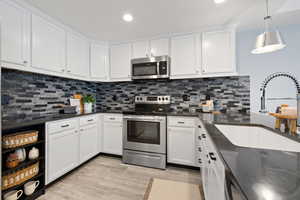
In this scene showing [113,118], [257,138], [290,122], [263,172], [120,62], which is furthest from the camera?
[120,62]

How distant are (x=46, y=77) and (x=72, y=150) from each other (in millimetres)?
1303

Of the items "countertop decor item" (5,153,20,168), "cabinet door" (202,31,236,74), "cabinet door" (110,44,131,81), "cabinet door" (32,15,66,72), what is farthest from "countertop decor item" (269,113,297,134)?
"cabinet door" (32,15,66,72)

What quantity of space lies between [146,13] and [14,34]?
1.66 meters

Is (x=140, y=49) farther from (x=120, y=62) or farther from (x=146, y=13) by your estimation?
(x=146, y=13)

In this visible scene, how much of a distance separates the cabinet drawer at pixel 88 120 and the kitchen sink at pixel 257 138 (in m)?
2.11

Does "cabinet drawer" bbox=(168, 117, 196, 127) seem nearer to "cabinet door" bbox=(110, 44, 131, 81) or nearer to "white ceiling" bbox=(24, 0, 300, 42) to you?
"cabinet door" bbox=(110, 44, 131, 81)

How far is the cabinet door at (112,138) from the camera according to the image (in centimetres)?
258

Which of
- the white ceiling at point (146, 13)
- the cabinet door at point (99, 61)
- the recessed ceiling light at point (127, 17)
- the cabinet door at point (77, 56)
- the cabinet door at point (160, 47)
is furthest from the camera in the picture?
the cabinet door at point (99, 61)

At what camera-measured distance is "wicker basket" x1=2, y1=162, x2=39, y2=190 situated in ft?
4.33

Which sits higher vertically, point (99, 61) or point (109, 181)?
point (99, 61)

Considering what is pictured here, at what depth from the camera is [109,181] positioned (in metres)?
1.90

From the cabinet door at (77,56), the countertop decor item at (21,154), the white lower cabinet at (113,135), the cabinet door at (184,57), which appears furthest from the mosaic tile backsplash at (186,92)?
the countertop decor item at (21,154)

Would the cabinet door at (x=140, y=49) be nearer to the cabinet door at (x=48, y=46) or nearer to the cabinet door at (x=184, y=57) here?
the cabinet door at (x=184, y=57)

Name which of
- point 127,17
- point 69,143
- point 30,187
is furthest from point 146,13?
point 30,187
